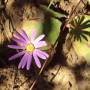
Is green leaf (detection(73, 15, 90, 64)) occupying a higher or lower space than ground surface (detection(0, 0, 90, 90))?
higher

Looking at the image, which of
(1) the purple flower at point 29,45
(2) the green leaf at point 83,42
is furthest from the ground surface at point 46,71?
(1) the purple flower at point 29,45

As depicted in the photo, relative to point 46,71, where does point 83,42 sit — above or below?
above

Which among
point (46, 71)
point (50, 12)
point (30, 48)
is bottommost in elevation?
point (46, 71)

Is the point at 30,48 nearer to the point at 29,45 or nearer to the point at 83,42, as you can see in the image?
the point at 29,45

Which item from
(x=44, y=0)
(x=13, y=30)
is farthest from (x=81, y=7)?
(x=13, y=30)

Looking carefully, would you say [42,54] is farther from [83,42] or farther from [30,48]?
[83,42]

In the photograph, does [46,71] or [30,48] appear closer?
[30,48]

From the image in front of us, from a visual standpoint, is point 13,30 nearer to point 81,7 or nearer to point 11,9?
point 11,9

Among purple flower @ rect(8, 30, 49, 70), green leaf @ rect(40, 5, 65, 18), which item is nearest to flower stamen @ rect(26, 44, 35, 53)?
purple flower @ rect(8, 30, 49, 70)

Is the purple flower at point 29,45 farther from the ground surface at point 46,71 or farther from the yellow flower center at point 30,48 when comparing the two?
the ground surface at point 46,71

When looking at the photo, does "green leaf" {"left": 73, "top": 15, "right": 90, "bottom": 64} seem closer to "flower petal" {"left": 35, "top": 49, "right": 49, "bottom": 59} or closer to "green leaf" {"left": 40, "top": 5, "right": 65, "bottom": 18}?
"green leaf" {"left": 40, "top": 5, "right": 65, "bottom": 18}

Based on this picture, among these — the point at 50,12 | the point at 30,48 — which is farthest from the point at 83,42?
the point at 30,48
